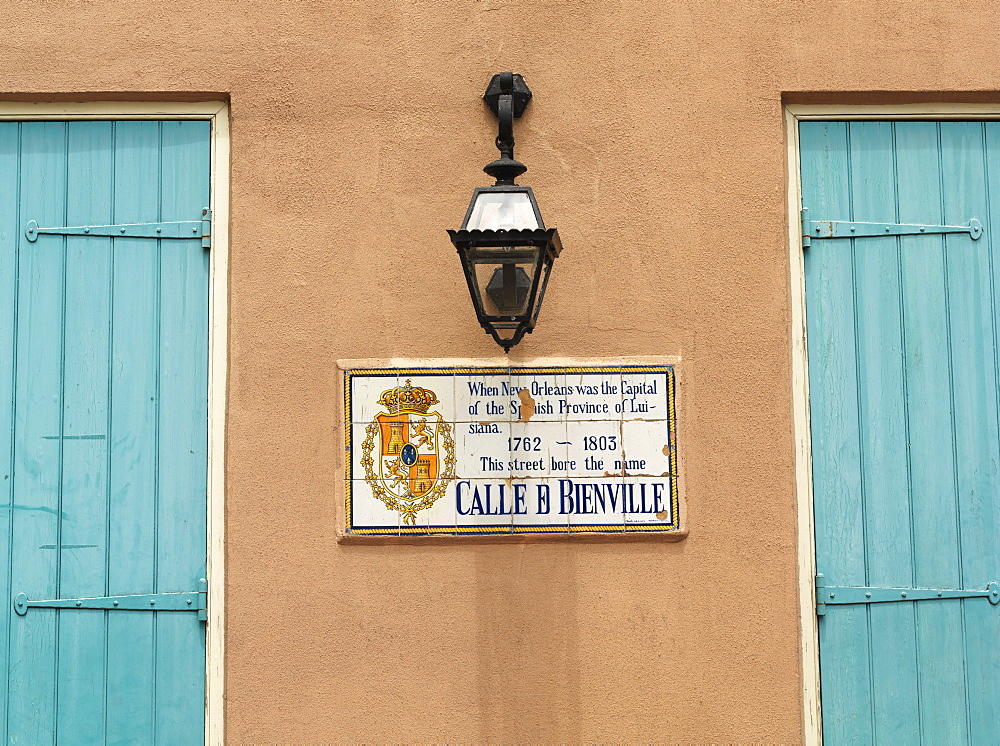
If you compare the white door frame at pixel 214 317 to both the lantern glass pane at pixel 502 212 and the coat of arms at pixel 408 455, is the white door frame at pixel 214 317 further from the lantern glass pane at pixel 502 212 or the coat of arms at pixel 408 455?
the lantern glass pane at pixel 502 212

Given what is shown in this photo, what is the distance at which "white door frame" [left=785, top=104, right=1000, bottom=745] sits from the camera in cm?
324

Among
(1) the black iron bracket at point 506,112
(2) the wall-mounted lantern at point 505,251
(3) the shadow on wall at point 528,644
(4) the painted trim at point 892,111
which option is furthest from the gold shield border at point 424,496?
(4) the painted trim at point 892,111

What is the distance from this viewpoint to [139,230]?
3.35 metres

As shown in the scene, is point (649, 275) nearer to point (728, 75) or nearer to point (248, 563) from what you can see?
point (728, 75)

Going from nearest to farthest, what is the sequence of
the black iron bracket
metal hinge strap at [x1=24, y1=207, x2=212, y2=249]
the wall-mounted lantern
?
1. the wall-mounted lantern
2. the black iron bracket
3. metal hinge strap at [x1=24, y1=207, x2=212, y2=249]

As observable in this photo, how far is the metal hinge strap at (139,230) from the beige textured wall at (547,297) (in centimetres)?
11

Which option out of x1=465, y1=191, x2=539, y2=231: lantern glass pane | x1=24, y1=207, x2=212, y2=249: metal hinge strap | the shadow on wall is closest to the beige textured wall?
the shadow on wall

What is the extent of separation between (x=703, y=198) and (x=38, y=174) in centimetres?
231

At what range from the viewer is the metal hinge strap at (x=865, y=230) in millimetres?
3375

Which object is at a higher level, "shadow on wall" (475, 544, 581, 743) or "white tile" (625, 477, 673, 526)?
"white tile" (625, 477, 673, 526)

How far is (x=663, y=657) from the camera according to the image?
3.20 m

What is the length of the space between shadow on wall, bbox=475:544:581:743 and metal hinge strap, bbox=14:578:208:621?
93 centimetres

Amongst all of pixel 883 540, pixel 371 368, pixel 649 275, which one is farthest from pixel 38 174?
pixel 883 540

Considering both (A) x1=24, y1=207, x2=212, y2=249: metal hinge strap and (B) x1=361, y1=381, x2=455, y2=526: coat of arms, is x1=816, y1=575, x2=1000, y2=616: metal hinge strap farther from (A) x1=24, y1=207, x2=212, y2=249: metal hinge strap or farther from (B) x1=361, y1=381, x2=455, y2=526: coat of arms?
(A) x1=24, y1=207, x2=212, y2=249: metal hinge strap
